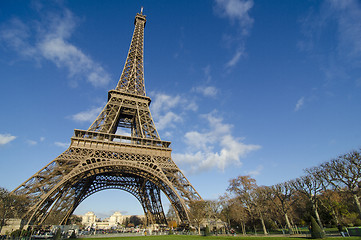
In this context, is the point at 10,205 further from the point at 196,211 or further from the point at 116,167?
the point at 196,211

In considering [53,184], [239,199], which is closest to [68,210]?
[53,184]

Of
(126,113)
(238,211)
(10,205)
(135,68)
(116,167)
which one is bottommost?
(238,211)

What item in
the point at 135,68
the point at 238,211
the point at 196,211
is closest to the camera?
the point at 196,211

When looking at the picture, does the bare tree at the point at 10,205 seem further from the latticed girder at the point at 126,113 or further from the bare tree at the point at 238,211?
the bare tree at the point at 238,211

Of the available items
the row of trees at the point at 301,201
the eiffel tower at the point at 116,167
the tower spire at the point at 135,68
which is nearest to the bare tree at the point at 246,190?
the row of trees at the point at 301,201

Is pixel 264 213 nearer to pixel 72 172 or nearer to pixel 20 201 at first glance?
pixel 72 172

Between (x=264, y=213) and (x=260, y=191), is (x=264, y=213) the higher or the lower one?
the lower one

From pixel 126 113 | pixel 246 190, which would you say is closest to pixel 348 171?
pixel 246 190
